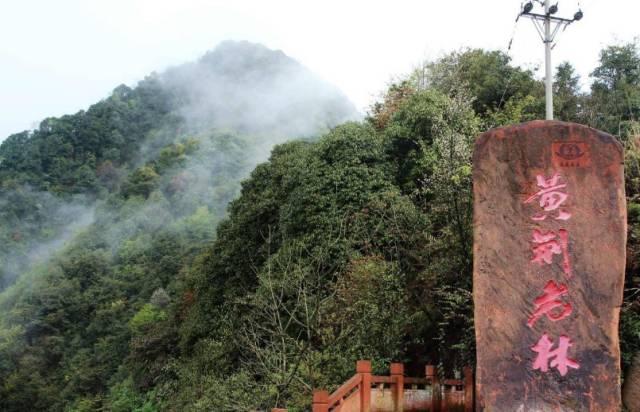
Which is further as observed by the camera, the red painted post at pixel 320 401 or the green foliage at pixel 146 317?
the green foliage at pixel 146 317

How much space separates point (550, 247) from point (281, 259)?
268 inches

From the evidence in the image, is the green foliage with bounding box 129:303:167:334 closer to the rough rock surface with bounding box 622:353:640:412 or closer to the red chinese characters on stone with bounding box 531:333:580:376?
the rough rock surface with bounding box 622:353:640:412

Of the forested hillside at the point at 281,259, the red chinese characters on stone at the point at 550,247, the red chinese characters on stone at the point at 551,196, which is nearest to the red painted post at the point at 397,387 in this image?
the forested hillside at the point at 281,259

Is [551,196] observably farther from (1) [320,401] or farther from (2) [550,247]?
(1) [320,401]

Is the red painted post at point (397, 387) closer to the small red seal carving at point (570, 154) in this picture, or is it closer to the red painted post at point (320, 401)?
the red painted post at point (320, 401)

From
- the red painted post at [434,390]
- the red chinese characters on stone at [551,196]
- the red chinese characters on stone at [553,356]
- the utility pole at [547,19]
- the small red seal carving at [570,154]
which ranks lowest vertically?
the red painted post at [434,390]

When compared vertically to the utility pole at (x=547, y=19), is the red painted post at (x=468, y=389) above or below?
below

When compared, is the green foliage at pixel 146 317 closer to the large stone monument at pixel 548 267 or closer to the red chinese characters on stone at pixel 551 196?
the large stone monument at pixel 548 267

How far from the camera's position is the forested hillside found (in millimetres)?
7930

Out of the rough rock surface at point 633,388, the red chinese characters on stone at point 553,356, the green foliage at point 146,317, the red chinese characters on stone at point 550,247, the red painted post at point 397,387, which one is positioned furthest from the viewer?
the green foliage at point 146,317

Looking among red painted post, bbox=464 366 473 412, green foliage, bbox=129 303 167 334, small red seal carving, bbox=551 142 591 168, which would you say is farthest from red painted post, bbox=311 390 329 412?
green foliage, bbox=129 303 167 334

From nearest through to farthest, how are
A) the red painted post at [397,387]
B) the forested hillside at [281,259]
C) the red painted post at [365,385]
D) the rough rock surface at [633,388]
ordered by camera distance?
the red painted post at [365,385]
the red painted post at [397,387]
the rough rock surface at [633,388]
the forested hillside at [281,259]

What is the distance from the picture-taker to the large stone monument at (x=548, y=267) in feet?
15.6

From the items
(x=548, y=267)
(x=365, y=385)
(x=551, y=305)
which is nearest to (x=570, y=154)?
(x=548, y=267)
